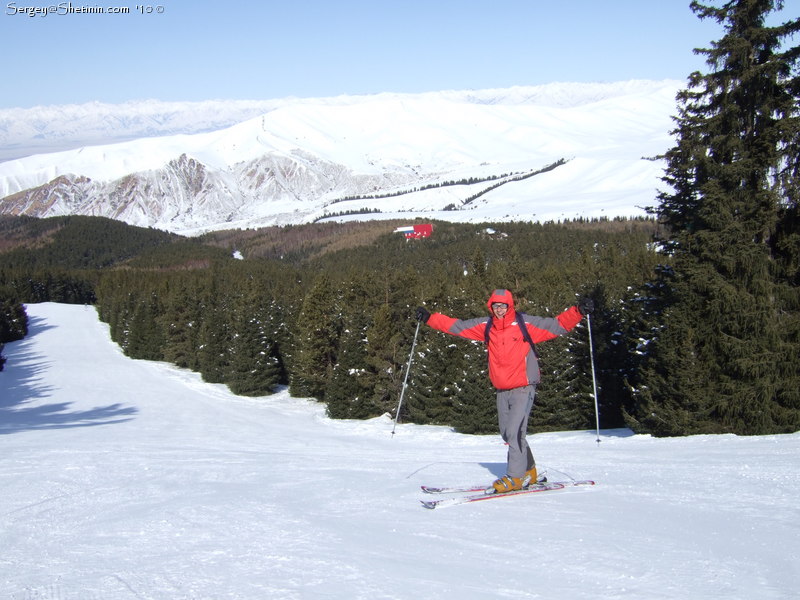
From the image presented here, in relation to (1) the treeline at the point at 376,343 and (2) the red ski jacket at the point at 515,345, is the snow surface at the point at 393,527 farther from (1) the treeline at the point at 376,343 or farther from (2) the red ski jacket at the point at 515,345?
(1) the treeline at the point at 376,343

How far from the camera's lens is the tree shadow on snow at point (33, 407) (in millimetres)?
31469

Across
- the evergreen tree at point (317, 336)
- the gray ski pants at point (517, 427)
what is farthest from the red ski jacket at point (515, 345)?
the evergreen tree at point (317, 336)

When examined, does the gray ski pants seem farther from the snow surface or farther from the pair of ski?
the snow surface

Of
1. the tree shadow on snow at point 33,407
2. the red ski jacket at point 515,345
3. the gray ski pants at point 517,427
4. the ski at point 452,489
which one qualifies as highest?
the red ski jacket at point 515,345

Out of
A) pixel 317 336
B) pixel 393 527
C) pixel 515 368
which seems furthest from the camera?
pixel 317 336

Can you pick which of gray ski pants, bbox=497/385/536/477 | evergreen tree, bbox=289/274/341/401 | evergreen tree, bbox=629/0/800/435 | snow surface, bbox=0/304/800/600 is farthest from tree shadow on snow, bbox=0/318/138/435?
evergreen tree, bbox=629/0/800/435

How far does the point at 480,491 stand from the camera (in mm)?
8750

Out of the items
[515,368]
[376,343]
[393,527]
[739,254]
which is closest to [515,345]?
[515,368]

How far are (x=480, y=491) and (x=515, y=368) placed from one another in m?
1.65

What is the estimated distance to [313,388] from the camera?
46281mm

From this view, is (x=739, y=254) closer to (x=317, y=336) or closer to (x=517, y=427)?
(x=517, y=427)

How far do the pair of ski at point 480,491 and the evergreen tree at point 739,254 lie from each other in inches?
437

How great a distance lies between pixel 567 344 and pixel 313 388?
2001 cm

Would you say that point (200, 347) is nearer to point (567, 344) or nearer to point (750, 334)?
point (567, 344)
